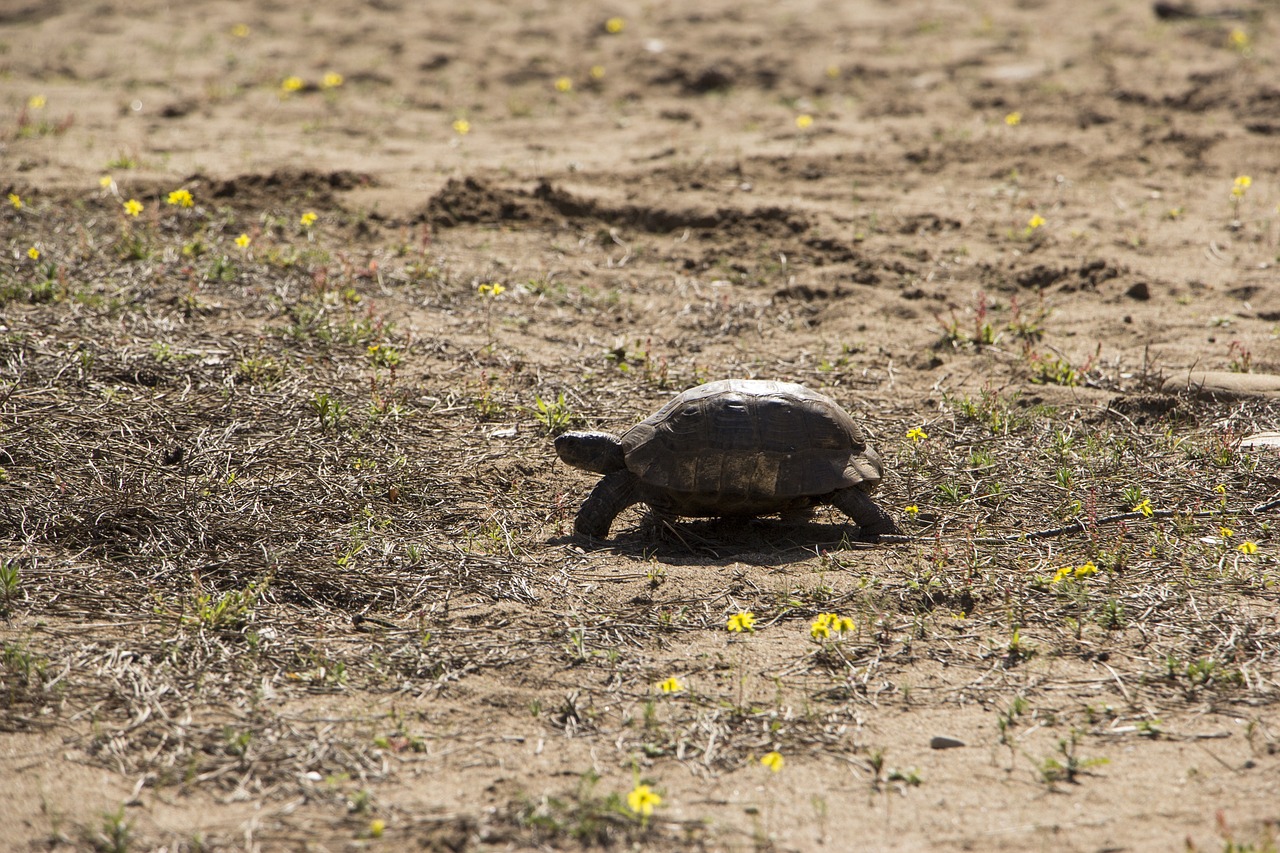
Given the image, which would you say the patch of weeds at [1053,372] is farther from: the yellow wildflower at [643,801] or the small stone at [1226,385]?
the yellow wildflower at [643,801]

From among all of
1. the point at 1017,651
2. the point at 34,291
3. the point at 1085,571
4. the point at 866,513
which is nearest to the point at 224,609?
the point at 866,513

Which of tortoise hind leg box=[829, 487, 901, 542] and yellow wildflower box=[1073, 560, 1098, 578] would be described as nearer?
yellow wildflower box=[1073, 560, 1098, 578]

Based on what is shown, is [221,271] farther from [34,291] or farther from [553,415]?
[553,415]

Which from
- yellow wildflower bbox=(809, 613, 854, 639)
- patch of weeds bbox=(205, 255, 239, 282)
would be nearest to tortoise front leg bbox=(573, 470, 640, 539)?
yellow wildflower bbox=(809, 613, 854, 639)

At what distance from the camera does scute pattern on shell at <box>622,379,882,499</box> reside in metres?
5.39

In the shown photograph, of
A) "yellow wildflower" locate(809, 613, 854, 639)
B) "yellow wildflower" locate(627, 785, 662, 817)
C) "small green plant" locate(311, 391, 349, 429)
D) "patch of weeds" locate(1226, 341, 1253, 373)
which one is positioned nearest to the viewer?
"yellow wildflower" locate(627, 785, 662, 817)

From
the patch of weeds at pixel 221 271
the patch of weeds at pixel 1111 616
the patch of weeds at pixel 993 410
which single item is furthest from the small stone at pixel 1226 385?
the patch of weeds at pixel 221 271

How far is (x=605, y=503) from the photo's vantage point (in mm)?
5547

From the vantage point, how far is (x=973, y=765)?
12.7 ft

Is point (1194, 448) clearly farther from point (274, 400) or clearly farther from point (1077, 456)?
point (274, 400)

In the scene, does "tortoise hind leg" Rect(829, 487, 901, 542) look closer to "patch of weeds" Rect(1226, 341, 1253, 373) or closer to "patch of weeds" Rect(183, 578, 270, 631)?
"patch of weeds" Rect(183, 578, 270, 631)

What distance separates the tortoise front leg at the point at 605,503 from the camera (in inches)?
218

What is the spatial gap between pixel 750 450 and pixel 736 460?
75 millimetres

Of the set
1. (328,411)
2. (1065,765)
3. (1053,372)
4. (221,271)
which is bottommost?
(1065,765)
